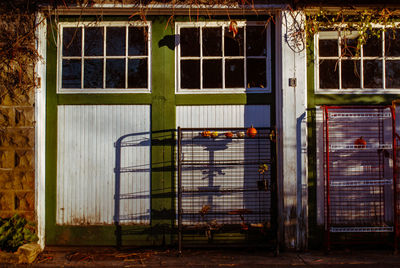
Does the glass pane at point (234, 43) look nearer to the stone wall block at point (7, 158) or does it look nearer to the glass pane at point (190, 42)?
the glass pane at point (190, 42)

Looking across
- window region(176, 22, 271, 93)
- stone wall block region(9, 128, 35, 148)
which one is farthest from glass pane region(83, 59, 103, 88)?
window region(176, 22, 271, 93)

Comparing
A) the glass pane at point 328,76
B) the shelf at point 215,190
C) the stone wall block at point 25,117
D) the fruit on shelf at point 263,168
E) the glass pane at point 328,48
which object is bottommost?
the shelf at point 215,190

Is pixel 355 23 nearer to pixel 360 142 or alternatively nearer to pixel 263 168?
pixel 360 142

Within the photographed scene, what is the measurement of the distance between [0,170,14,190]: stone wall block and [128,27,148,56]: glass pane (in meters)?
2.52

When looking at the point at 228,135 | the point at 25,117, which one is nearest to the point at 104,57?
the point at 25,117

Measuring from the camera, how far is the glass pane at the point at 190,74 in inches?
200

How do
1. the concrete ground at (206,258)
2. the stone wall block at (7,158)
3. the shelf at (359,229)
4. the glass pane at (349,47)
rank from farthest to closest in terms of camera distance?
1. the glass pane at (349,47)
2. the stone wall block at (7,158)
3. the shelf at (359,229)
4. the concrete ground at (206,258)

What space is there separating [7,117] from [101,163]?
59.7 inches

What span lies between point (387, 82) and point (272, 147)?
2.05m

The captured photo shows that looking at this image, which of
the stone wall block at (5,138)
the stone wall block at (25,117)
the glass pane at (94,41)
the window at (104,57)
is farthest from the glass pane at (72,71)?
the stone wall block at (5,138)

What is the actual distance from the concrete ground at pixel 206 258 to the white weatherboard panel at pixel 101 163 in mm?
470

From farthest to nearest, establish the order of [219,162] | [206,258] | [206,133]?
[219,162] < [206,133] < [206,258]

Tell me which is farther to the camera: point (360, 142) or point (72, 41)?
point (72, 41)

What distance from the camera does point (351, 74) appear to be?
507 cm
